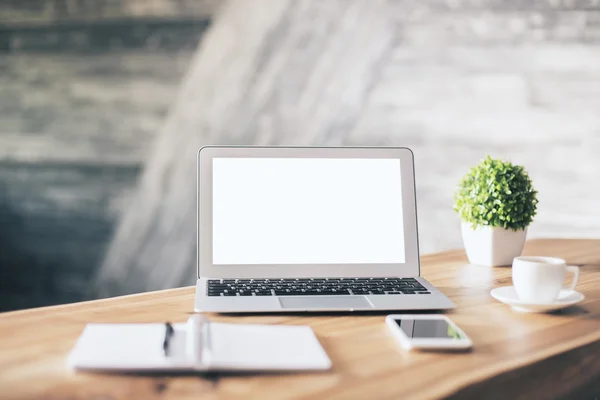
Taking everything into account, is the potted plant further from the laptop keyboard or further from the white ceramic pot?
the laptop keyboard

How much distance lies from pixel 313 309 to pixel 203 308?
160mm

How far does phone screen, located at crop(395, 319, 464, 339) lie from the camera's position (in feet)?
2.77

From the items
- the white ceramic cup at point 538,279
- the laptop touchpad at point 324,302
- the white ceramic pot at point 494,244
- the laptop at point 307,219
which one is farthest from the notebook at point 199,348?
the white ceramic pot at point 494,244

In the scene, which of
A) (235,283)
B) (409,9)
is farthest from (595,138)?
(235,283)

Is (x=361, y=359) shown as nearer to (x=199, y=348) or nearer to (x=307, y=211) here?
(x=199, y=348)

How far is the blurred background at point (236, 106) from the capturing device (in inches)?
84.6

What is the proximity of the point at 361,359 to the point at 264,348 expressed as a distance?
0.12 meters

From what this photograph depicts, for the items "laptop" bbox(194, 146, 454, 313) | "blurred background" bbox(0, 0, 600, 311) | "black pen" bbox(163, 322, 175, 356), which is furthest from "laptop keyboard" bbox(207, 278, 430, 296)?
"blurred background" bbox(0, 0, 600, 311)

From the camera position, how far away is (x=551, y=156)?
2.15 m

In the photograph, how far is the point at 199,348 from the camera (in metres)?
0.73

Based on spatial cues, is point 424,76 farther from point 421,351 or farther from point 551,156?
point 421,351

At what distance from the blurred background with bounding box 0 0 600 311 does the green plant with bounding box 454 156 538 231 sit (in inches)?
32.3

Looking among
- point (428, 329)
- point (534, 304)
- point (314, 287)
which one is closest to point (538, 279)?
point (534, 304)

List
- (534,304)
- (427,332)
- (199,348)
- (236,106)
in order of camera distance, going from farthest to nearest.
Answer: (236,106)
(534,304)
(427,332)
(199,348)
